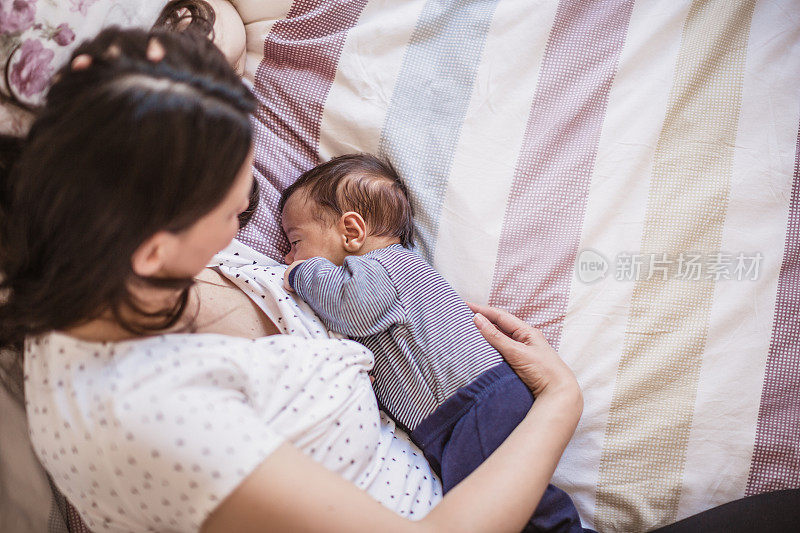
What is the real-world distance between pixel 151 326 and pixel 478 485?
54 centimetres

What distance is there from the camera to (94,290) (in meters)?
0.79

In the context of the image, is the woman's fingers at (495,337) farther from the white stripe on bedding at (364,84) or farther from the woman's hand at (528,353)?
the white stripe on bedding at (364,84)

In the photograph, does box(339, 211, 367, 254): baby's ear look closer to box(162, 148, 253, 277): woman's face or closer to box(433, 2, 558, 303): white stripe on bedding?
box(433, 2, 558, 303): white stripe on bedding

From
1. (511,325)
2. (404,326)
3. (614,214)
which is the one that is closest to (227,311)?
(404,326)

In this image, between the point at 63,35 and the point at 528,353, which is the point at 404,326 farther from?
the point at 63,35

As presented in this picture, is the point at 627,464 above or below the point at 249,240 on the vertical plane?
below

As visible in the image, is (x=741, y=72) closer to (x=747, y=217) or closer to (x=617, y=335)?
(x=747, y=217)

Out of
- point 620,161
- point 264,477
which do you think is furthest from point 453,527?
point 620,161

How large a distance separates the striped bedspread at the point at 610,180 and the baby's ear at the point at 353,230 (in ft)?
0.47

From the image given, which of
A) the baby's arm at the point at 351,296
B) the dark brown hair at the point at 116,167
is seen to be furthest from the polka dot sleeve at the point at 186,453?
the baby's arm at the point at 351,296

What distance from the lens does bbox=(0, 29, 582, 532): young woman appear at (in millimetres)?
751

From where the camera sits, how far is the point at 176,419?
0.76 metres

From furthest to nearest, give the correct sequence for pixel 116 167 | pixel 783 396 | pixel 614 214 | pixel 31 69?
1. pixel 614 214
2. pixel 783 396
3. pixel 31 69
4. pixel 116 167

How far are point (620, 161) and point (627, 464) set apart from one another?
63 cm
